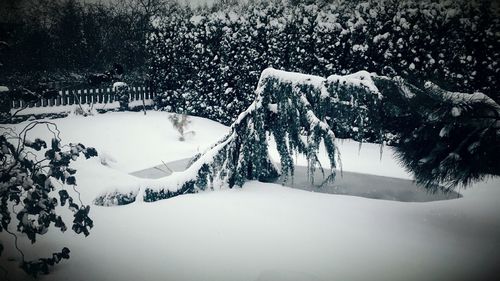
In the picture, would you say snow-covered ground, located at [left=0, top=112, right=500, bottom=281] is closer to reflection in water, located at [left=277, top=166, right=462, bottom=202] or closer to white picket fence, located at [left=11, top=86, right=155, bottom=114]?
reflection in water, located at [left=277, top=166, right=462, bottom=202]

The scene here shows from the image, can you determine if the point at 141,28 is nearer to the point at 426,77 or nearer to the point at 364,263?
the point at 426,77

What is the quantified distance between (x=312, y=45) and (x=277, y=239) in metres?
5.91

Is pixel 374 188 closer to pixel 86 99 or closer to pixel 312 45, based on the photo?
pixel 312 45

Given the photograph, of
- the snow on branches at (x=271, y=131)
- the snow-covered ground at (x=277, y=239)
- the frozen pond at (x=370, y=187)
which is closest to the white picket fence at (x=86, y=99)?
the frozen pond at (x=370, y=187)

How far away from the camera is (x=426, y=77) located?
128 inches

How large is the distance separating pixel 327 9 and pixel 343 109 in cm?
458

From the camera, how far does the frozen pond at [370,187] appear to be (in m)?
4.38

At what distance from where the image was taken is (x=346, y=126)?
4035mm

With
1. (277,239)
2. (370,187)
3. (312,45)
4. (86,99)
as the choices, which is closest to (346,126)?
(370,187)

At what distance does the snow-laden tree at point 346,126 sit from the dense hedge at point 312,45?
0.41 m

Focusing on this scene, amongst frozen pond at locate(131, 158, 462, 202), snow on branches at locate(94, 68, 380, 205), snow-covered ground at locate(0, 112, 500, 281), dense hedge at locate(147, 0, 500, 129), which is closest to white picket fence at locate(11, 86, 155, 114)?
dense hedge at locate(147, 0, 500, 129)

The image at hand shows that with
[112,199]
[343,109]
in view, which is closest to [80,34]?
[112,199]

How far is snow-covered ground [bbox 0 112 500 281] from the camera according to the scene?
2492 mm

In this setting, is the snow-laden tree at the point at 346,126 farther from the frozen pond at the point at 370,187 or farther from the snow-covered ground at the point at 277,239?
the frozen pond at the point at 370,187
